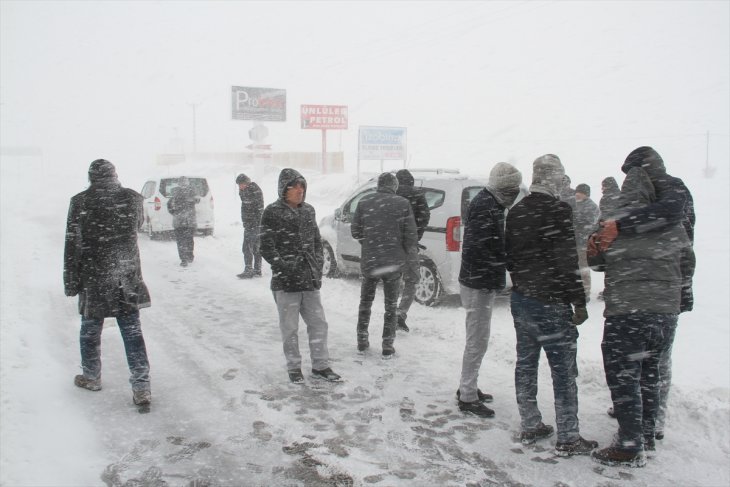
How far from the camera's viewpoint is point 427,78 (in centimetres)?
12581

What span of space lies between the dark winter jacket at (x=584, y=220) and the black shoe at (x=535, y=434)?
159 inches

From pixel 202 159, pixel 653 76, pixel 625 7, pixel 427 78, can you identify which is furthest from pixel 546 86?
pixel 625 7

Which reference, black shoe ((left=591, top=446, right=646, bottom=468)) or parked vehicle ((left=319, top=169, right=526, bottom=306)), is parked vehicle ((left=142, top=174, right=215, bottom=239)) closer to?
parked vehicle ((left=319, top=169, right=526, bottom=306))

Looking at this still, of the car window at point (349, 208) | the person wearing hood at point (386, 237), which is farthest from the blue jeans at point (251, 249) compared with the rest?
the person wearing hood at point (386, 237)

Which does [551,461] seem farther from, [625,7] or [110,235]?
[625,7]

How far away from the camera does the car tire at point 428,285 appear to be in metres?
7.68

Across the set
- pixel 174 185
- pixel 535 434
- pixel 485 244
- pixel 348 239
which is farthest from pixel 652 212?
pixel 174 185

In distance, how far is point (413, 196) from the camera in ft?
21.9

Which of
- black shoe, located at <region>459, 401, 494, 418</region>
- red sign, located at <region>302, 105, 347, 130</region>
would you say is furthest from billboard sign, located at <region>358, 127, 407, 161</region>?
black shoe, located at <region>459, 401, 494, 418</region>

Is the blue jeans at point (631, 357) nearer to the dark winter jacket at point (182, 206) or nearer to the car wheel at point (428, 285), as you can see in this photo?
the car wheel at point (428, 285)

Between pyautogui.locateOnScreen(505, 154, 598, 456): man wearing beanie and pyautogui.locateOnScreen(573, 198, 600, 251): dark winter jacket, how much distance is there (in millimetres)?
4028

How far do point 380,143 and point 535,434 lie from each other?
18668 mm

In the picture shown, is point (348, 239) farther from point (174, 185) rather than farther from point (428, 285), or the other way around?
point (174, 185)

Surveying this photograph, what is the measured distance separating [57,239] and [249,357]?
37.8 feet
